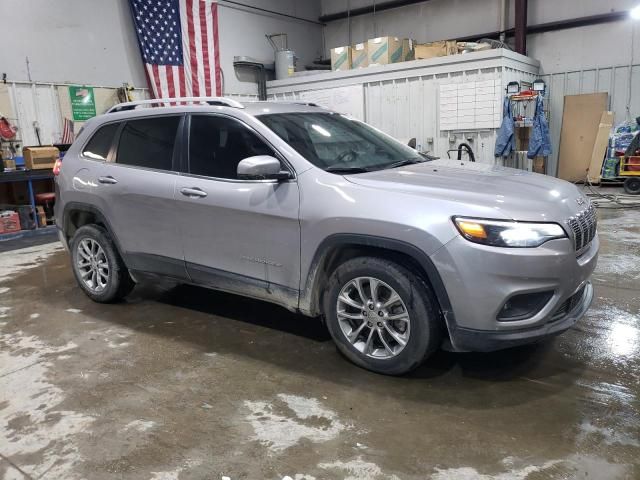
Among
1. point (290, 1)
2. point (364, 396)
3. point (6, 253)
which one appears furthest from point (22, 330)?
point (290, 1)

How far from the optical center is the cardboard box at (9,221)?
309 inches

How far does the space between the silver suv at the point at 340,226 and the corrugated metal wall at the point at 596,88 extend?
9.69 meters

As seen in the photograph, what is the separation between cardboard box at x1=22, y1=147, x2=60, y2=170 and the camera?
8.13 metres

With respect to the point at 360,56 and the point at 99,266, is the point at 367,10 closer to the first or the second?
the point at 360,56

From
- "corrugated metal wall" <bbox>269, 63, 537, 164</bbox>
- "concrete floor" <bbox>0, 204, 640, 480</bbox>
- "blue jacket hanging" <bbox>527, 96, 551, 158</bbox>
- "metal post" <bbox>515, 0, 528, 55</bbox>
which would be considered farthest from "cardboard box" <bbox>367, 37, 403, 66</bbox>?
"concrete floor" <bbox>0, 204, 640, 480</bbox>

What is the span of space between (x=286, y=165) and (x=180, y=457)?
5.60 ft

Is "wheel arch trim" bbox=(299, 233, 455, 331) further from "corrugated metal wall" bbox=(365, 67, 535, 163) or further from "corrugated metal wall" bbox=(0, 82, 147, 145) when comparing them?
"corrugated metal wall" bbox=(365, 67, 535, 163)

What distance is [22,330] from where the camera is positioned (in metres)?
4.01

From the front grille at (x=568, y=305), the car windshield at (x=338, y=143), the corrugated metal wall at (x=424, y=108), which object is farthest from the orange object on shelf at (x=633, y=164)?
the front grille at (x=568, y=305)

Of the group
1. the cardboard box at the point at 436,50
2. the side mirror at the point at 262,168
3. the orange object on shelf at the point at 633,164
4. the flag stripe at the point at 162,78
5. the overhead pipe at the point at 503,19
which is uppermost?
the overhead pipe at the point at 503,19

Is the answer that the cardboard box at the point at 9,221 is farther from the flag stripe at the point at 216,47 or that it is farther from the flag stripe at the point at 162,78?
the flag stripe at the point at 216,47

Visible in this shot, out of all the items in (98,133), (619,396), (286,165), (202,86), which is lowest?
(619,396)

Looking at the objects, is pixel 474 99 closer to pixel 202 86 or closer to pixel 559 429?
pixel 202 86

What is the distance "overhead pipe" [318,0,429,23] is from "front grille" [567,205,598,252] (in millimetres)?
12434
